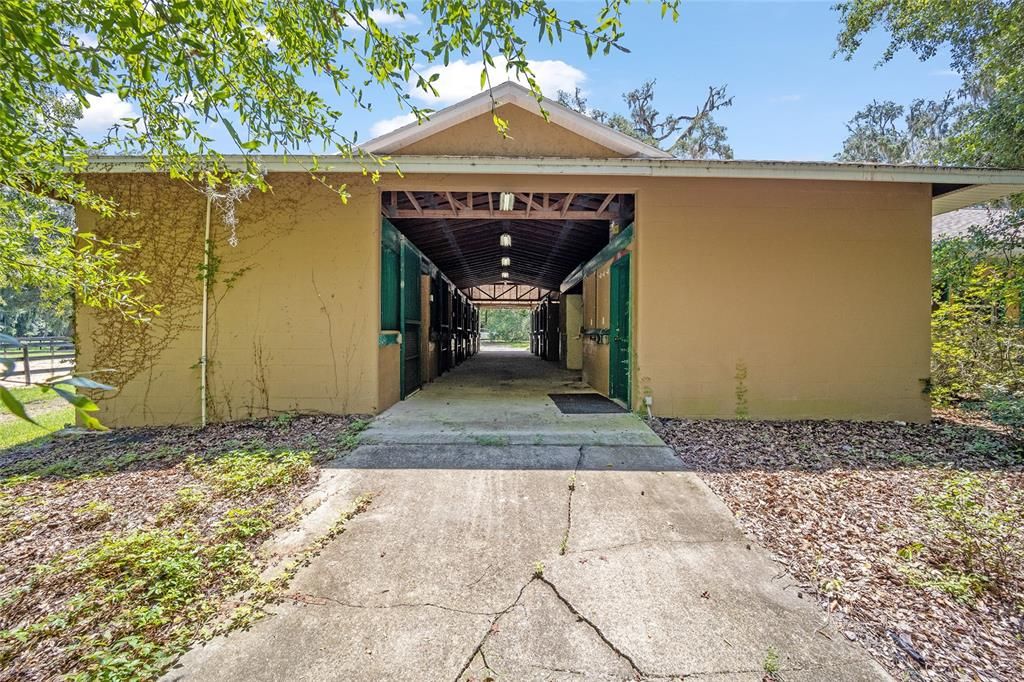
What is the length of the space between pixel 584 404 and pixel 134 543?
194 inches

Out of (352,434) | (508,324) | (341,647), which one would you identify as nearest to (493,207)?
(352,434)

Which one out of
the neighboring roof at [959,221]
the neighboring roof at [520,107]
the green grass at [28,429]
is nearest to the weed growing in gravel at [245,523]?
the green grass at [28,429]

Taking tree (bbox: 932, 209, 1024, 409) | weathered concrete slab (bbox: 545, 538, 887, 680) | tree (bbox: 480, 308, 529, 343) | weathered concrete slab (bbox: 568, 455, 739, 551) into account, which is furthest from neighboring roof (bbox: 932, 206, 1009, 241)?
tree (bbox: 480, 308, 529, 343)

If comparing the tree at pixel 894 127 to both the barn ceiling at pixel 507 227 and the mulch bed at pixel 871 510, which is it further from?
the mulch bed at pixel 871 510

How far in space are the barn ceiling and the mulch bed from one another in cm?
321

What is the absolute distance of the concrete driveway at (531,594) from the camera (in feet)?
5.72

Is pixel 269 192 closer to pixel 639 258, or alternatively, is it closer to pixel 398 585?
pixel 639 258

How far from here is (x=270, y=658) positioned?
1762mm

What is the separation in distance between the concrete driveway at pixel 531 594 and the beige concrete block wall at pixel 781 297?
2.16m

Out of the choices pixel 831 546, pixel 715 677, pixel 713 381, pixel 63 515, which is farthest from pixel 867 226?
pixel 63 515

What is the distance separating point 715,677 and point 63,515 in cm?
382

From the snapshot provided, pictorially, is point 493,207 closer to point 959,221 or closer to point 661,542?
point 661,542

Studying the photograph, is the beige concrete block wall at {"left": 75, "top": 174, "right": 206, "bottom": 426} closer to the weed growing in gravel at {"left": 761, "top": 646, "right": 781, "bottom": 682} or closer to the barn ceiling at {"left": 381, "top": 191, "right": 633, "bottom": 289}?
the barn ceiling at {"left": 381, "top": 191, "right": 633, "bottom": 289}

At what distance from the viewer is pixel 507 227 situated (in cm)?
841
